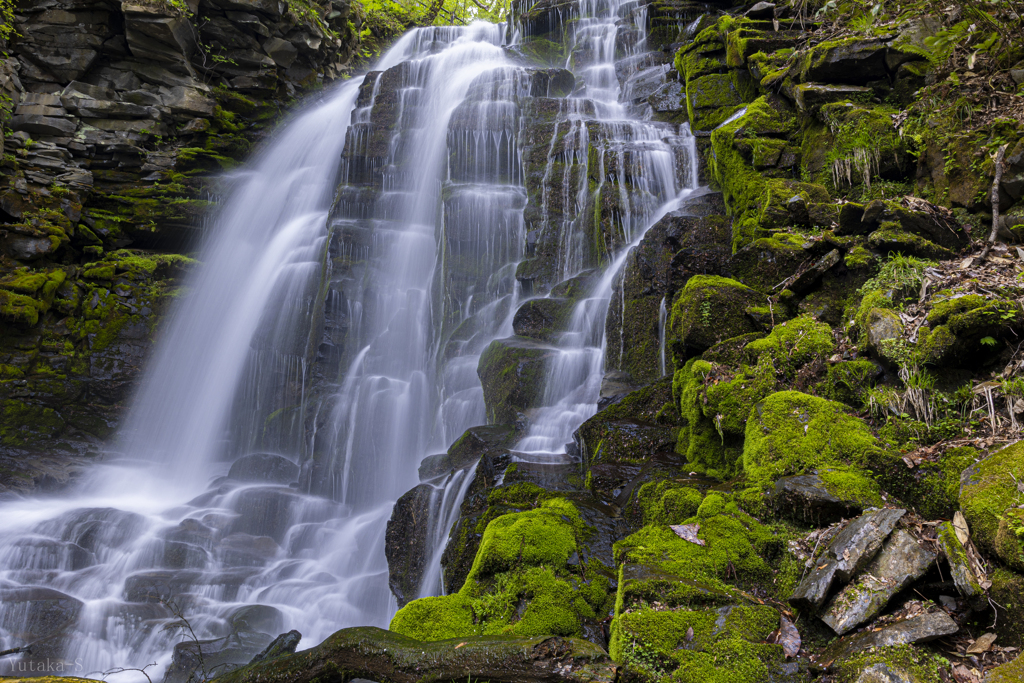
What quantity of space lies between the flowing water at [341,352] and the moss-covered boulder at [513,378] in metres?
0.34

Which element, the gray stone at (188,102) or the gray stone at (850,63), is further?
the gray stone at (188,102)

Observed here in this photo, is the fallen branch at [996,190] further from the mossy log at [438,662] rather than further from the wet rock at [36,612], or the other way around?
the wet rock at [36,612]

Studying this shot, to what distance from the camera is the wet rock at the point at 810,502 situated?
3.45 meters

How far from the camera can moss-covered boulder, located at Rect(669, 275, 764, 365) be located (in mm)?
6141

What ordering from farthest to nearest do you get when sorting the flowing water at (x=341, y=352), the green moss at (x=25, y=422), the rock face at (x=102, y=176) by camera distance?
1. the rock face at (x=102, y=176)
2. the green moss at (x=25, y=422)
3. the flowing water at (x=341, y=352)

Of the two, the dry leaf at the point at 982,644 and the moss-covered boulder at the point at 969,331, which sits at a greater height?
the moss-covered boulder at the point at 969,331

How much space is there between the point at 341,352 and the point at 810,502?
12152 mm

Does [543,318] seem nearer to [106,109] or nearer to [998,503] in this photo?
[998,503]

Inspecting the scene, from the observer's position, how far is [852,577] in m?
2.96

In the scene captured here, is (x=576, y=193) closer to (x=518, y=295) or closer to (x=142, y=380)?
(x=518, y=295)

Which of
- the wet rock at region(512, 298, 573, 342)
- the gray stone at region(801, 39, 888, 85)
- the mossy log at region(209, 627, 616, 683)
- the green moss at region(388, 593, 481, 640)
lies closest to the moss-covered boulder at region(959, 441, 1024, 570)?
the mossy log at region(209, 627, 616, 683)

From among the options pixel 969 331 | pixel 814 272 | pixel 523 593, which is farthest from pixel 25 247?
pixel 969 331

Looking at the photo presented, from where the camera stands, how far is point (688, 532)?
3852 mm

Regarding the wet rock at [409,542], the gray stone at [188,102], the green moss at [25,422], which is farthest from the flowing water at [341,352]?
the gray stone at [188,102]
